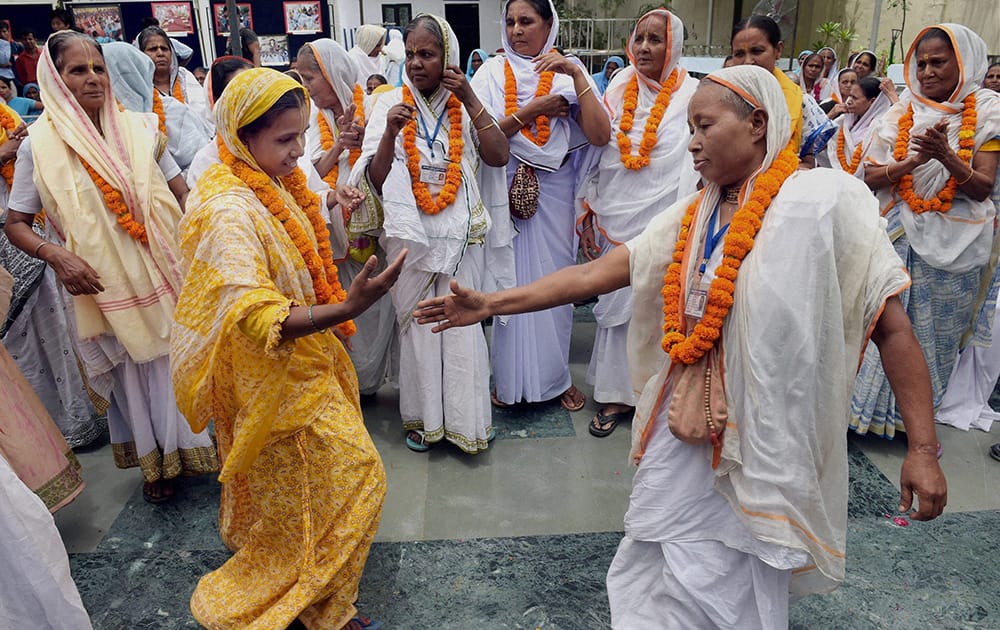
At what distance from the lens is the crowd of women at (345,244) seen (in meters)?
2.26

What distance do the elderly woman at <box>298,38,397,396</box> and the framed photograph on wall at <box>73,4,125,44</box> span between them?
8298mm

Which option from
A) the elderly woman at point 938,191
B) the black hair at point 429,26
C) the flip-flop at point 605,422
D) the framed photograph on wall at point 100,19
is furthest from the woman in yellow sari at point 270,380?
the framed photograph on wall at point 100,19

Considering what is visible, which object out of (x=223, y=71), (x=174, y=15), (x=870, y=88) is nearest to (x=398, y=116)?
(x=223, y=71)

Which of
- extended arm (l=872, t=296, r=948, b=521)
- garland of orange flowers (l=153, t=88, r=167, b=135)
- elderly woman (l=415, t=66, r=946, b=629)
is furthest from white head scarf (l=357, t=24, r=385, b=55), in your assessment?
extended arm (l=872, t=296, r=948, b=521)

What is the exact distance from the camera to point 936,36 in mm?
3420

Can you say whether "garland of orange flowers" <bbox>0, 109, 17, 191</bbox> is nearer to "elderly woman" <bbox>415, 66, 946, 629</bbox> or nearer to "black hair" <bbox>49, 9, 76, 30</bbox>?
"elderly woman" <bbox>415, 66, 946, 629</bbox>

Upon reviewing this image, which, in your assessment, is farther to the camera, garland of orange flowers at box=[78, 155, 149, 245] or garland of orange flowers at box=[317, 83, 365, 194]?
garland of orange flowers at box=[317, 83, 365, 194]

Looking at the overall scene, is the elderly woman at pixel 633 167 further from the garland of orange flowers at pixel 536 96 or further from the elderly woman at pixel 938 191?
the elderly woman at pixel 938 191

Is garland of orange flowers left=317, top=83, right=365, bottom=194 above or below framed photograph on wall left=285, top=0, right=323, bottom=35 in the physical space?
below

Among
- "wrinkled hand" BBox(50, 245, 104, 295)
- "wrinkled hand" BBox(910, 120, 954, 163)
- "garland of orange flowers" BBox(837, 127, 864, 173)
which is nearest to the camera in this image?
"wrinkled hand" BBox(50, 245, 104, 295)

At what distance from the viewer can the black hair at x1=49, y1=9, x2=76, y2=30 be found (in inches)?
400

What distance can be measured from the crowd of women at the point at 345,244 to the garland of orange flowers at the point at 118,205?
13 mm

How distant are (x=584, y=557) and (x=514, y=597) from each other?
1.27 feet

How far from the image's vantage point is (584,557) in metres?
2.97
